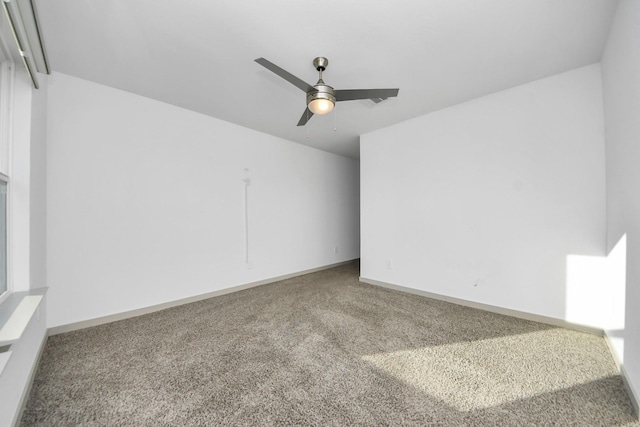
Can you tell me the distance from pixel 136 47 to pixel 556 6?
304 cm

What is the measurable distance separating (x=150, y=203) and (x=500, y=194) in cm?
396

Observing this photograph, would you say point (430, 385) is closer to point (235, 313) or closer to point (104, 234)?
point (235, 313)

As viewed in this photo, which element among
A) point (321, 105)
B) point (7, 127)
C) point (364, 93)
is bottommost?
point (7, 127)

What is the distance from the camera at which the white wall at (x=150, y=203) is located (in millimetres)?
2232

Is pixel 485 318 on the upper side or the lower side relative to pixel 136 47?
lower

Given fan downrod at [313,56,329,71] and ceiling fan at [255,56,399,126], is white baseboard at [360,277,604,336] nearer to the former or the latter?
ceiling fan at [255,56,399,126]

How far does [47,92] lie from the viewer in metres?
2.16

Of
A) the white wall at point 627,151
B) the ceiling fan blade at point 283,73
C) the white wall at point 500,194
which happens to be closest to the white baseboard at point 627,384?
the white wall at point 627,151

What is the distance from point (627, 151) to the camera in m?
1.57

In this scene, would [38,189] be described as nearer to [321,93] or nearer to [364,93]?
[321,93]

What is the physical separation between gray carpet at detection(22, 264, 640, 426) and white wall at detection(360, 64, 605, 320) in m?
0.47

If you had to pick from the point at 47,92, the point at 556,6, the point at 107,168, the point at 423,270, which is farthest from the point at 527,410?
the point at 47,92

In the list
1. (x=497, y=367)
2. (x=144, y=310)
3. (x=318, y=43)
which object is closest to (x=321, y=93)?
(x=318, y=43)

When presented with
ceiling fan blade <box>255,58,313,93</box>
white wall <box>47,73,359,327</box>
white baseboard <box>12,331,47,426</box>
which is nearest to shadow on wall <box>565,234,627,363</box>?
ceiling fan blade <box>255,58,313,93</box>
